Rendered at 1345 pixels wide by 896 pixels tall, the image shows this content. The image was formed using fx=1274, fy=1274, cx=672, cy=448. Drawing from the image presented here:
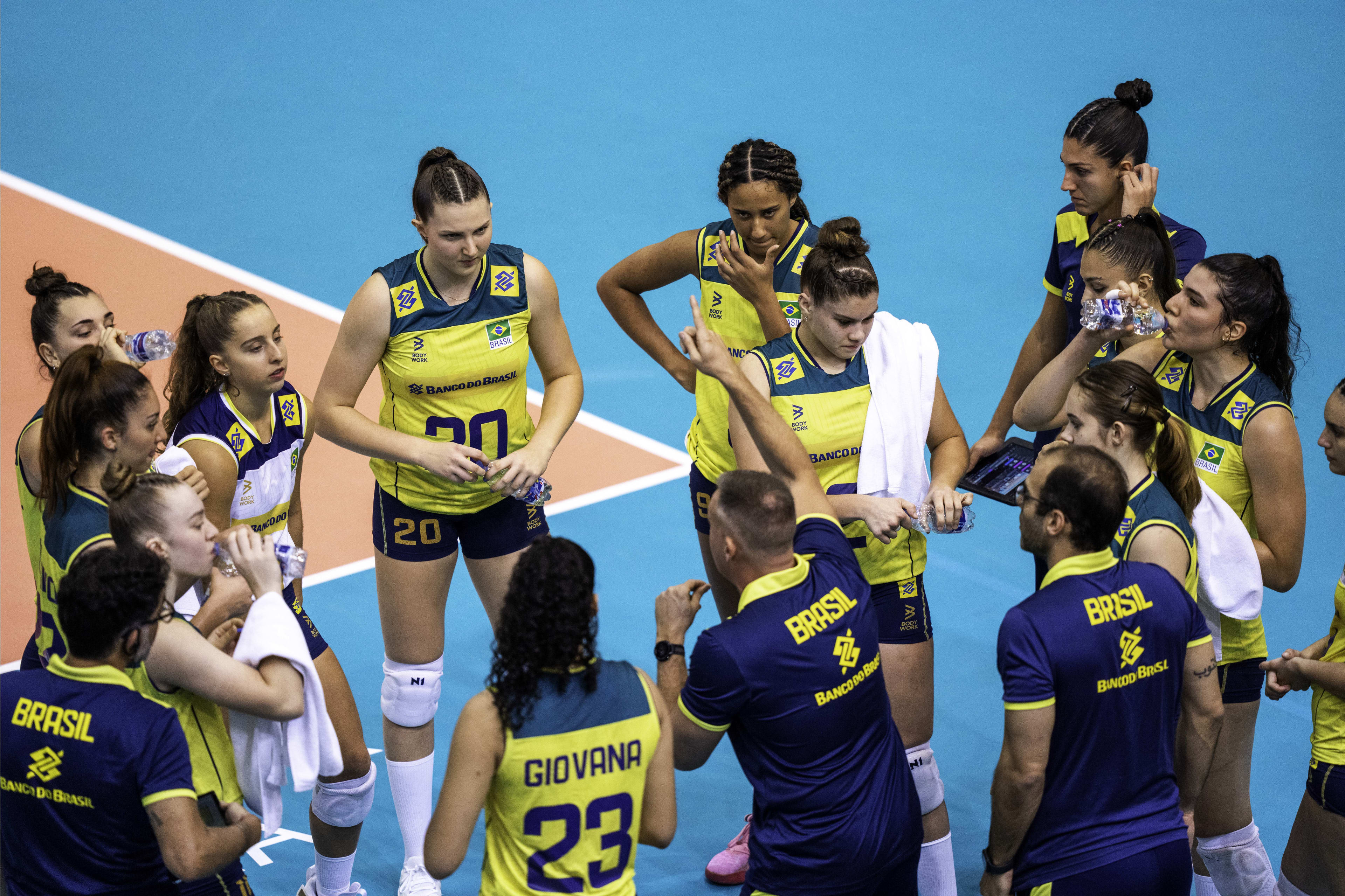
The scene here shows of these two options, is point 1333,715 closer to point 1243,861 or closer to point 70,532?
point 1243,861

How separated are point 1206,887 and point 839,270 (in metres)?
2.76

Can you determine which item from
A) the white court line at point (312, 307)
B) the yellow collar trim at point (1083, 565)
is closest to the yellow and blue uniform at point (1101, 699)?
the yellow collar trim at point (1083, 565)

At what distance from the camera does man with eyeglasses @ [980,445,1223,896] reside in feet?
11.7

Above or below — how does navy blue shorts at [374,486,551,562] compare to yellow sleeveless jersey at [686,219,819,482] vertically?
below

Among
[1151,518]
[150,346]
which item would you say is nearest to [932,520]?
[1151,518]

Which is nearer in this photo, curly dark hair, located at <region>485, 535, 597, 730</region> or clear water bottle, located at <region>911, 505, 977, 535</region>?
curly dark hair, located at <region>485, 535, 597, 730</region>

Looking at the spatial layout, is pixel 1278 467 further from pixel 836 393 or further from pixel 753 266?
pixel 753 266

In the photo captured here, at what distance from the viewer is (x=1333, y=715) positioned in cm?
409

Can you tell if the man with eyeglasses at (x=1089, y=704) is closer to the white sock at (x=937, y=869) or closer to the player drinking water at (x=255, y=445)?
the white sock at (x=937, y=869)

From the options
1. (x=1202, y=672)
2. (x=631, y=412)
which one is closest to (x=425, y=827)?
(x=1202, y=672)

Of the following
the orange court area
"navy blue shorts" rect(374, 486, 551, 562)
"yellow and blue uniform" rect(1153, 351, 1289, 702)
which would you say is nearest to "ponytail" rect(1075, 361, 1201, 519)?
"yellow and blue uniform" rect(1153, 351, 1289, 702)

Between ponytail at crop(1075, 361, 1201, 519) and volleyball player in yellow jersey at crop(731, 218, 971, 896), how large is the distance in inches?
28.2

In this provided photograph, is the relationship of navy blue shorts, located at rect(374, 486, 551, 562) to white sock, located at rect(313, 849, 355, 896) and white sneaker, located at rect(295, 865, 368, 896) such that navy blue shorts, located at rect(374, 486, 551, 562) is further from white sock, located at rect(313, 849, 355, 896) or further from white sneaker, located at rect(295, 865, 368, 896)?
white sneaker, located at rect(295, 865, 368, 896)

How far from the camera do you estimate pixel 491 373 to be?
517 centimetres
